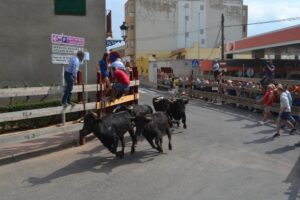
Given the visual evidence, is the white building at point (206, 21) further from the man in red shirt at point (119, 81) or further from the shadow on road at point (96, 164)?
the shadow on road at point (96, 164)

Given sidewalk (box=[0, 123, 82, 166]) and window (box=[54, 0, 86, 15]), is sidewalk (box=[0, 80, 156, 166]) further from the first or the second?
window (box=[54, 0, 86, 15])

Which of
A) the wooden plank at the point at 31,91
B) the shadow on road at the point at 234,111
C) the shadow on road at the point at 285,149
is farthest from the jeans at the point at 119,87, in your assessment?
the shadow on road at the point at 234,111

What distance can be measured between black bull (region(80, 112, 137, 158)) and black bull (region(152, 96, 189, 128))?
12.4ft

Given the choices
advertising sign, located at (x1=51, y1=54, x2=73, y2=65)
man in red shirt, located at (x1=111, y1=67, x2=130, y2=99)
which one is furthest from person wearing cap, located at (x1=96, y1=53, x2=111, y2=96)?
advertising sign, located at (x1=51, y1=54, x2=73, y2=65)

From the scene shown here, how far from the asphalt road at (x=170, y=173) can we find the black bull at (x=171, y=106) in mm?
1491

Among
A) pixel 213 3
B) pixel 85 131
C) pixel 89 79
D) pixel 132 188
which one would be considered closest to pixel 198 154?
pixel 85 131

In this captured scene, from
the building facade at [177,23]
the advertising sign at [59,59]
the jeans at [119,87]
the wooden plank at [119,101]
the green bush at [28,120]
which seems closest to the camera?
the advertising sign at [59,59]

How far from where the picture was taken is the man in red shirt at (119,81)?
42.2 feet

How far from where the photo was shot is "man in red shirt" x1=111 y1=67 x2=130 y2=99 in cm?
1288

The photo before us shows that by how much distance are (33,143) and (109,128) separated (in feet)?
7.79

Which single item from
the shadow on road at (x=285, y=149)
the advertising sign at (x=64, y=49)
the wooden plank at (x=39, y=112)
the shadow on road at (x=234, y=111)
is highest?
the advertising sign at (x=64, y=49)

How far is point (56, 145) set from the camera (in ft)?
36.8

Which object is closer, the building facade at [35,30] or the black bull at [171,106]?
the black bull at [171,106]

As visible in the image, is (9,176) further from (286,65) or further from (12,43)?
(286,65)
